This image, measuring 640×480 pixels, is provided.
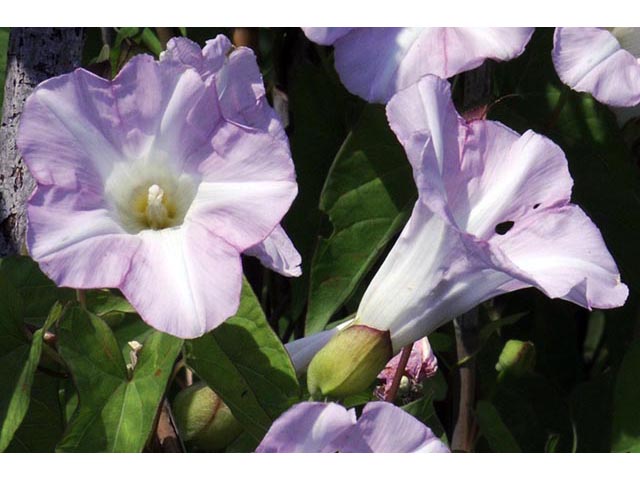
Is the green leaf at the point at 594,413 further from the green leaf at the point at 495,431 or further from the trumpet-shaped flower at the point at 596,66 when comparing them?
the trumpet-shaped flower at the point at 596,66

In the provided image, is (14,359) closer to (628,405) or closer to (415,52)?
(415,52)

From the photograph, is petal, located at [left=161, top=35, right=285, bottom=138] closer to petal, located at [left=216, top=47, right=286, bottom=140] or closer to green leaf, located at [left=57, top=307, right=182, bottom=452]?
petal, located at [left=216, top=47, right=286, bottom=140]

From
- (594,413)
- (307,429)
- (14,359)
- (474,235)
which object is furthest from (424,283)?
(594,413)

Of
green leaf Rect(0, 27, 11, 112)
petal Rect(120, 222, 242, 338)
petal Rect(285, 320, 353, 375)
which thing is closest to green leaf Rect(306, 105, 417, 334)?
petal Rect(285, 320, 353, 375)

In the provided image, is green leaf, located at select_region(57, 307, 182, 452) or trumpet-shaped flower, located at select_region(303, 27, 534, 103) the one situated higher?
trumpet-shaped flower, located at select_region(303, 27, 534, 103)

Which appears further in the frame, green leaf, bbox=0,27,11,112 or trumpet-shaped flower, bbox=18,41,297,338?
green leaf, bbox=0,27,11,112

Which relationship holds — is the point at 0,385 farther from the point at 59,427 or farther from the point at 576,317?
the point at 576,317
